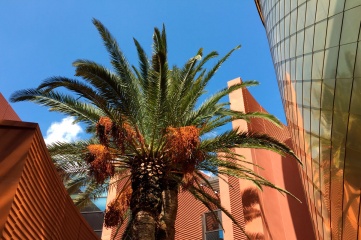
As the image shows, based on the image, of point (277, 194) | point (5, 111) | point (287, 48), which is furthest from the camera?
point (277, 194)

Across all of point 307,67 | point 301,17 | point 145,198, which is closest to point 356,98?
point 307,67

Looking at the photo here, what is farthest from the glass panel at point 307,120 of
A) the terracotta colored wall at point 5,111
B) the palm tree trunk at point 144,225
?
the terracotta colored wall at point 5,111

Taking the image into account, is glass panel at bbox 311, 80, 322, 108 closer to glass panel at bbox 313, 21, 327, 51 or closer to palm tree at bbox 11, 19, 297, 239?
glass panel at bbox 313, 21, 327, 51

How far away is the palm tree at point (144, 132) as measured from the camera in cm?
788

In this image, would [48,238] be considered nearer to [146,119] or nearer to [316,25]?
[146,119]

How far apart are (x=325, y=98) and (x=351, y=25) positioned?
9.01ft

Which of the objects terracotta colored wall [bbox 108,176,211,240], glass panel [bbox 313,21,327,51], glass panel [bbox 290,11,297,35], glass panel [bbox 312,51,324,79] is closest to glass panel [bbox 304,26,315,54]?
glass panel [bbox 313,21,327,51]

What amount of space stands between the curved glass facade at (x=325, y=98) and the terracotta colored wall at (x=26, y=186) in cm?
786

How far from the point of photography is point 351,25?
32.4ft

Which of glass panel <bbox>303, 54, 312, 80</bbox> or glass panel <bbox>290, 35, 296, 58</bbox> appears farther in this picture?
glass panel <bbox>290, 35, 296, 58</bbox>

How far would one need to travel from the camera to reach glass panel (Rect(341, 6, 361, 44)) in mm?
9555

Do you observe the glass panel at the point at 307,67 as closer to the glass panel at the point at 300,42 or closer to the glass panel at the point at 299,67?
the glass panel at the point at 299,67

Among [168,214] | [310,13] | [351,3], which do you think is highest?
[310,13]

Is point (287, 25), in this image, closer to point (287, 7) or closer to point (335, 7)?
point (287, 7)
